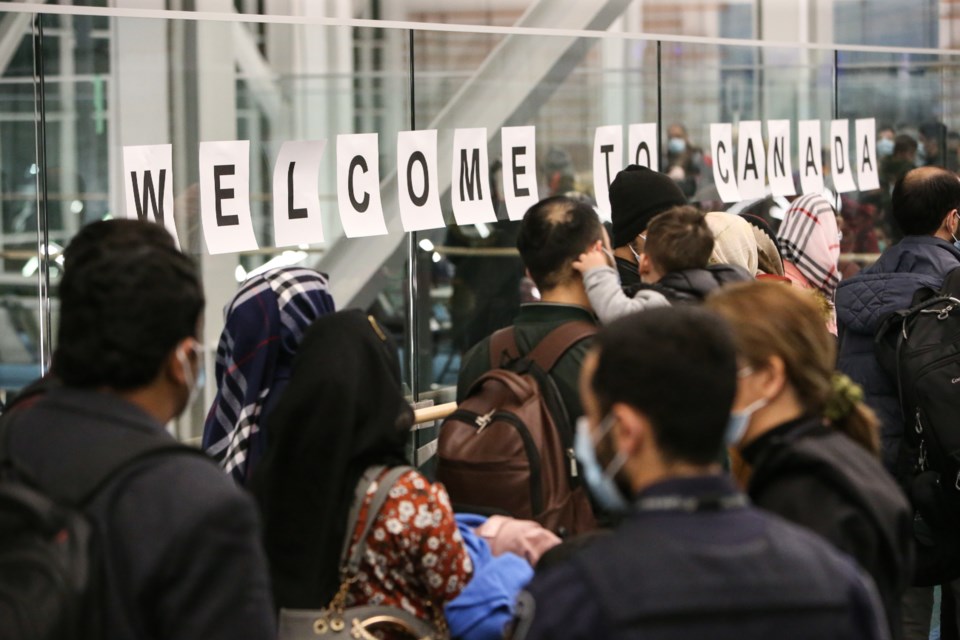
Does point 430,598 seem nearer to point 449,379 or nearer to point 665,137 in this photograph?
point 449,379

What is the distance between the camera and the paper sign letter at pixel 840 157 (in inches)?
285

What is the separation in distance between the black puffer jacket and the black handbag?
0.77 meters

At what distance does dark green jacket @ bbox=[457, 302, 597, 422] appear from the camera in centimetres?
325

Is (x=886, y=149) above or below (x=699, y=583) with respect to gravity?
above

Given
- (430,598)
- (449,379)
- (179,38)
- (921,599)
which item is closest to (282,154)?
(179,38)

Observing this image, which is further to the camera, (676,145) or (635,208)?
(676,145)

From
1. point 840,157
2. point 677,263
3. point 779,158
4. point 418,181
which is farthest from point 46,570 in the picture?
point 840,157

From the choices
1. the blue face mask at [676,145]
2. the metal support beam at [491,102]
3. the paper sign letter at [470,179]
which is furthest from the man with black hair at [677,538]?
the blue face mask at [676,145]

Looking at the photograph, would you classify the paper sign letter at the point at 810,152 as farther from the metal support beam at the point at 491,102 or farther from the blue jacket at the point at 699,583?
the blue jacket at the point at 699,583

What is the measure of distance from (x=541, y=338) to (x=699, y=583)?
1684 millimetres

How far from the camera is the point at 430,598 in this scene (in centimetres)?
278

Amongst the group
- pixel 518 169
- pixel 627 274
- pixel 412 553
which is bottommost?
pixel 412 553

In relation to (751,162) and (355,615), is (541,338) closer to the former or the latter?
(355,615)

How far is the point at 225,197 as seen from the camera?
4.38m
